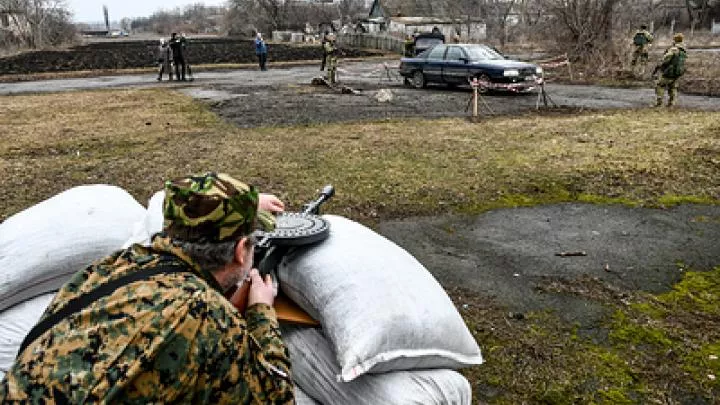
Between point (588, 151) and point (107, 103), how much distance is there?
11110 mm

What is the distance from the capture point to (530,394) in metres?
3.02

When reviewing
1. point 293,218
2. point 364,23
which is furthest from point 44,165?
→ point 364,23

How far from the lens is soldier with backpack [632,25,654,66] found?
55.2 feet

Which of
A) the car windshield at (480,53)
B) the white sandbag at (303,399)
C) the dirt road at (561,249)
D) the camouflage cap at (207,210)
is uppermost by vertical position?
the car windshield at (480,53)

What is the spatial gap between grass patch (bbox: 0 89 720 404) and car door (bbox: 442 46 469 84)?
4.52 m

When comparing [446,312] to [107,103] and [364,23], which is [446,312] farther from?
[364,23]

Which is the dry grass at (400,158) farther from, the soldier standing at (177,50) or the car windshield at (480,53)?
the soldier standing at (177,50)

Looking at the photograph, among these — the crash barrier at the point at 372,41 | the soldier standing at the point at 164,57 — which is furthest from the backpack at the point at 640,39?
the crash barrier at the point at 372,41

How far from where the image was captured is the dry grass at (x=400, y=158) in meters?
6.39

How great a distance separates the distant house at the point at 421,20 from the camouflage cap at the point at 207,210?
4049 cm

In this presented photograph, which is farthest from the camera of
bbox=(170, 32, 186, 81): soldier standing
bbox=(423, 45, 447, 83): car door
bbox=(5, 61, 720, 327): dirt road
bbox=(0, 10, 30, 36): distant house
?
bbox=(0, 10, 30, 36): distant house

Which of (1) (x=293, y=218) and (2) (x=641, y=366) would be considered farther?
(2) (x=641, y=366)

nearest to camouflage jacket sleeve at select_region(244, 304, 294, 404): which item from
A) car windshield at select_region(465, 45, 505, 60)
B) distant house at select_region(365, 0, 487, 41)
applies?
car windshield at select_region(465, 45, 505, 60)

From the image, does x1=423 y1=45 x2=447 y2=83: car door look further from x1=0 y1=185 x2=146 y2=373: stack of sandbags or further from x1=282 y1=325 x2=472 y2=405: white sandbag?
x1=282 y1=325 x2=472 y2=405: white sandbag
